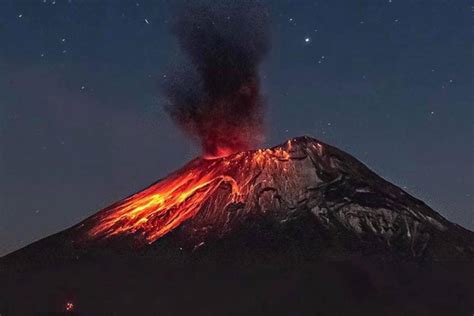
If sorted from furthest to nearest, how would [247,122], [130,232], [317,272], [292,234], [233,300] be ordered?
[247,122], [130,232], [292,234], [317,272], [233,300]

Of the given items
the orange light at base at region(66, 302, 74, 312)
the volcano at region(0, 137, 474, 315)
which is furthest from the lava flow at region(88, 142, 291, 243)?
the orange light at base at region(66, 302, 74, 312)

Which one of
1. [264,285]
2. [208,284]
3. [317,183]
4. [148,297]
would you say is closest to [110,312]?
[148,297]

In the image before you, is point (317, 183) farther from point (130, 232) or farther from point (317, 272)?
point (130, 232)

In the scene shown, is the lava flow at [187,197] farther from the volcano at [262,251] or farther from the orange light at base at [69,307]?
the orange light at base at [69,307]

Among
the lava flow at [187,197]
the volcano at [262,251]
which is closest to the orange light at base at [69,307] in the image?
the volcano at [262,251]

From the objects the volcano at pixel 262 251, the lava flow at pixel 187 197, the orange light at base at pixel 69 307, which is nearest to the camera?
the volcano at pixel 262 251

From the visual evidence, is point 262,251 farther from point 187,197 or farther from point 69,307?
point 69,307

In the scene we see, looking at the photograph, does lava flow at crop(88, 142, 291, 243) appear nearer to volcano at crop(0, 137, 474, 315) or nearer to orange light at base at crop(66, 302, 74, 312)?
volcano at crop(0, 137, 474, 315)
